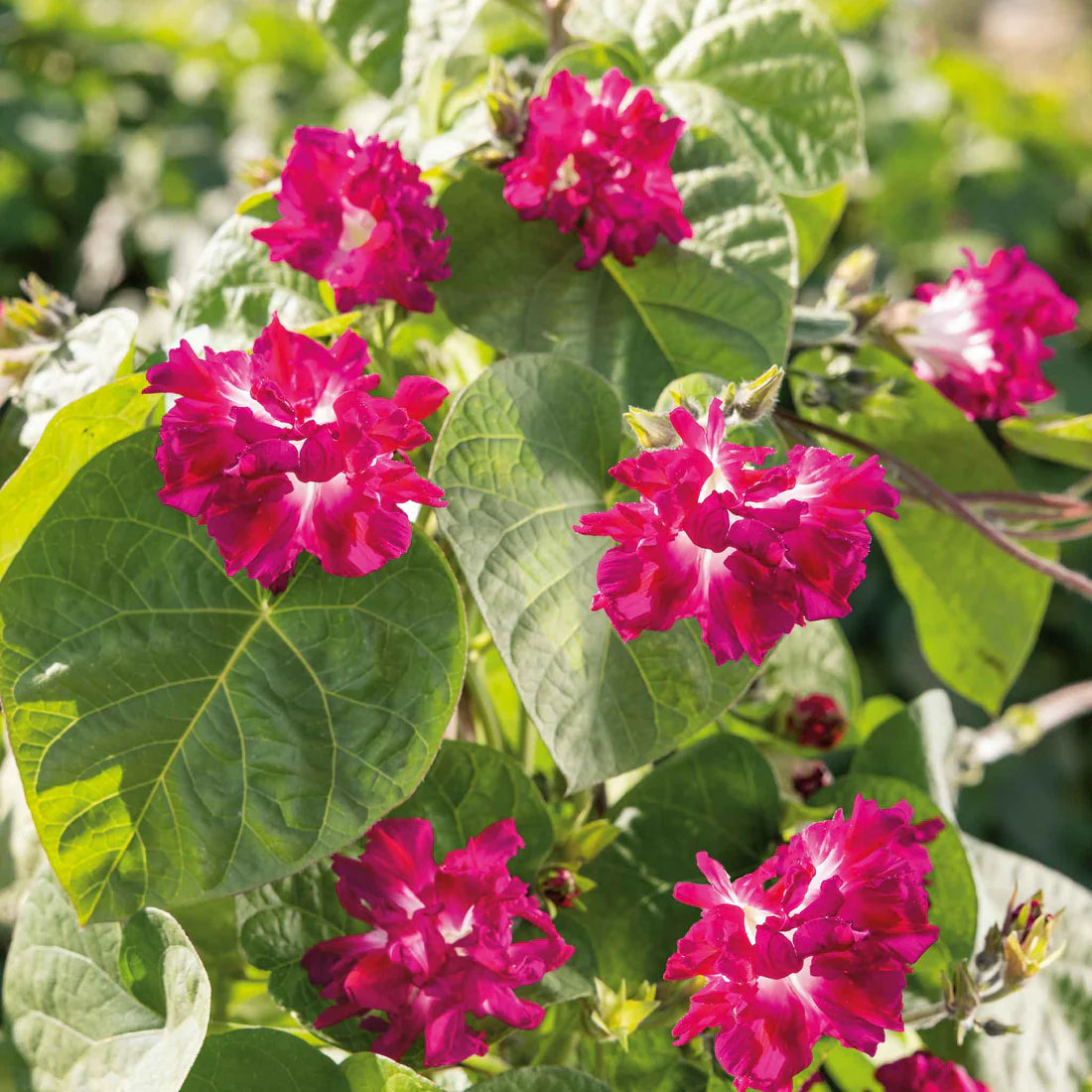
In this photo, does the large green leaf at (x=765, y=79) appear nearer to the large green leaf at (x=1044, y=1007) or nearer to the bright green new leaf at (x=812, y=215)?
the bright green new leaf at (x=812, y=215)

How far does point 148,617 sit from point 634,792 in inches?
9.3

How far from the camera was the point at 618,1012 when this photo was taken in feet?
1.59

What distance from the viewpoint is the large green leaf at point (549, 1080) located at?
0.46 m

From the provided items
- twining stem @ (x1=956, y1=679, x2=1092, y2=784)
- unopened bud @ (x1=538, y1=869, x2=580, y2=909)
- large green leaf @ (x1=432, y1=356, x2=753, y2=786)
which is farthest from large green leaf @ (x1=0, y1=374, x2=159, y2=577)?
twining stem @ (x1=956, y1=679, x2=1092, y2=784)

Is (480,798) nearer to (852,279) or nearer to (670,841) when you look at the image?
(670,841)

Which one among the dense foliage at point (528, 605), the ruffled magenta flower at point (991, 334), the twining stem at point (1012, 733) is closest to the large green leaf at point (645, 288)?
the dense foliage at point (528, 605)

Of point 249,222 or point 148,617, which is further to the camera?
point 249,222

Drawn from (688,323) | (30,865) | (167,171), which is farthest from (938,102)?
(30,865)

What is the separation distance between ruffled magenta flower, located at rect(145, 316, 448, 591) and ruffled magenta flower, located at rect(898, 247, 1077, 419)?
1.00ft

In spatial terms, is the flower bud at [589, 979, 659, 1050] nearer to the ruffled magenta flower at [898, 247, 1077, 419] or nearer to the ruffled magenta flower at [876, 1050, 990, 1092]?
the ruffled magenta flower at [876, 1050, 990, 1092]

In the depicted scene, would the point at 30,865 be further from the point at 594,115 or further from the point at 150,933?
the point at 594,115

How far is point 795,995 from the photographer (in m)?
0.41


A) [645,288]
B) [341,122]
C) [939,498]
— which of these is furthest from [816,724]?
[341,122]

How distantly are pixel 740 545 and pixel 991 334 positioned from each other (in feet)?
0.91
